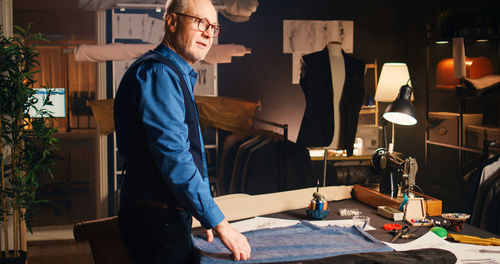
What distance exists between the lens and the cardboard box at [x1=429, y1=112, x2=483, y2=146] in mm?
4684

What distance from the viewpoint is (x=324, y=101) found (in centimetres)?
414

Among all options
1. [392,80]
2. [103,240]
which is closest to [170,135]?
[103,240]

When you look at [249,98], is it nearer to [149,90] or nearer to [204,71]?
[204,71]

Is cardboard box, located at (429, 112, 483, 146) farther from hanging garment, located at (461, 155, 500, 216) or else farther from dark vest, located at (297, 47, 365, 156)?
dark vest, located at (297, 47, 365, 156)

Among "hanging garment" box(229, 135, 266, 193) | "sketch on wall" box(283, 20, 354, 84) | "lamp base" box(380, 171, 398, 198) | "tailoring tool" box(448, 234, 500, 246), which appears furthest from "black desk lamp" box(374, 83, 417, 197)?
"sketch on wall" box(283, 20, 354, 84)

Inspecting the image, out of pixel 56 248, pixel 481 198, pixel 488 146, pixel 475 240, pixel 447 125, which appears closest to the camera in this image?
pixel 475 240

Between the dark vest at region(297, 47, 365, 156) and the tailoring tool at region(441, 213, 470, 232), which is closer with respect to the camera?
the tailoring tool at region(441, 213, 470, 232)

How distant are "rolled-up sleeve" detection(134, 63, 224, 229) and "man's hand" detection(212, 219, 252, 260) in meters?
0.05

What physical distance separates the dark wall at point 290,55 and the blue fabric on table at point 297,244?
3585mm

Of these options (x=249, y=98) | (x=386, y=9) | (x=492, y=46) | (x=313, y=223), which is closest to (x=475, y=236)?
(x=313, y=223)

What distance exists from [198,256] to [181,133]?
49cm

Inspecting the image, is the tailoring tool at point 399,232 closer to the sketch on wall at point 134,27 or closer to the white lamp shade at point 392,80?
the white lamp shade at point 392,80

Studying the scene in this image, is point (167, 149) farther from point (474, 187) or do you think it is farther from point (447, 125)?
point (447, 125)

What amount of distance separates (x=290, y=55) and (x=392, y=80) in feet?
5.82
